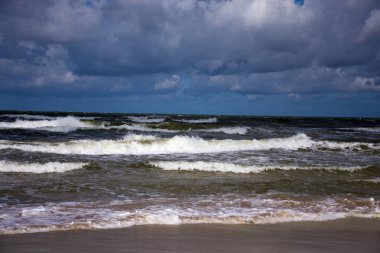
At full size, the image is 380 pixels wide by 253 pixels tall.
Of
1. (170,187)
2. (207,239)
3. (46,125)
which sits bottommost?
(170,187)

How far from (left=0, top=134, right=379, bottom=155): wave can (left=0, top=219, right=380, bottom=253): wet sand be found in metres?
10.7

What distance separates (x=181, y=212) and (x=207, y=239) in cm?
158

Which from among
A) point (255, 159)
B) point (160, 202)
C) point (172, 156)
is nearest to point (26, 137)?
point (172, 156)

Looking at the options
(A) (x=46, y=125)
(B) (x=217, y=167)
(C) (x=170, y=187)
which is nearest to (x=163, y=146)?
(B) (x=217, y=167)

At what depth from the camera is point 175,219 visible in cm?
594

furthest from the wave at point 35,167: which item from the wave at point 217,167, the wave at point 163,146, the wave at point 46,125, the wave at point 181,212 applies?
the wave at point 46,125

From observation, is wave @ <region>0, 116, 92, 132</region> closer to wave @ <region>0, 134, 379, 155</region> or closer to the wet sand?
wave @ <region>0, 134, 379, 155</region>

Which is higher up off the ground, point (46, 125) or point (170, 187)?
point (46, 125)

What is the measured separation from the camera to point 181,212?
6508 millimetres

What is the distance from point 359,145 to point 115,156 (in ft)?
44.0

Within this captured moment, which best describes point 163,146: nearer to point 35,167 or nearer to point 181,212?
point 35,167

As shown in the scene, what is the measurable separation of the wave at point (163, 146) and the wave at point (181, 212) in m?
8.95

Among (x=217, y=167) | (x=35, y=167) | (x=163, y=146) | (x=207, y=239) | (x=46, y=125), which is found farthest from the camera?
(x=46, y=125)

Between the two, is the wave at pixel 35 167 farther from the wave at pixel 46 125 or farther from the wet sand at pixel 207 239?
the wave at pixel 46 125
